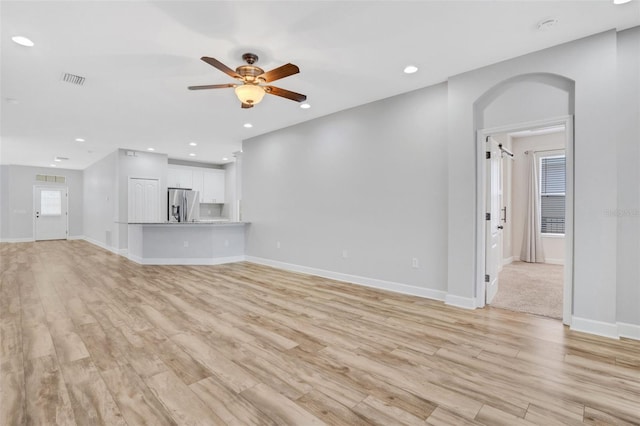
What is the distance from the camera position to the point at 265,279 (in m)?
5.02

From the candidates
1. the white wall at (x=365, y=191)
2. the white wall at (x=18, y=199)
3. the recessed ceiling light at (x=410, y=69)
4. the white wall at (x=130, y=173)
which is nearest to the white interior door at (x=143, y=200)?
the white wall at (x=130, y=173)

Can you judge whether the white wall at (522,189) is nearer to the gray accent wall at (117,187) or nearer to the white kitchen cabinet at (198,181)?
the white kitchen cabinet at (198,181)

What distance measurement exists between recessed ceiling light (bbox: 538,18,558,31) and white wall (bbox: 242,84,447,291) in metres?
1.20

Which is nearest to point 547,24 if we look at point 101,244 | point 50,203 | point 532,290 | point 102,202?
point 532,290

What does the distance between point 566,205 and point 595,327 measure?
3.79 feet

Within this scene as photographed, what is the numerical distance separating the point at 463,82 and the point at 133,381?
14.0 feet

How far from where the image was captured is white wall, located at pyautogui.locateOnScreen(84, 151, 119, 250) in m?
8.15

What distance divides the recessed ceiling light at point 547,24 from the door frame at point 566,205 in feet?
2.85

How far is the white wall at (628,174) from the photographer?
2.68 metres

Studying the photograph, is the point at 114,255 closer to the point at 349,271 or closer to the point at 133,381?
the point at 349,271

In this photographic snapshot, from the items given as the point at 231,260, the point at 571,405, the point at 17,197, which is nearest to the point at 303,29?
the point at 571,405

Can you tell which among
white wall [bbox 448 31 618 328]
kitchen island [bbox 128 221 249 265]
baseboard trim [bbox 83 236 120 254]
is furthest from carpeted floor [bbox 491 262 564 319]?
baseboard trim [bbox 83 236 120 254]

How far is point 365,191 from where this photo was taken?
15.1 ft

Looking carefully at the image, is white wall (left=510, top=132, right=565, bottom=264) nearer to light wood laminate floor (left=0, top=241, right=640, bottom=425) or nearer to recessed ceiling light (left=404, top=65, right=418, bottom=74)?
light wood laminate floor (left=0, top=241, right=640, bottom=425)
